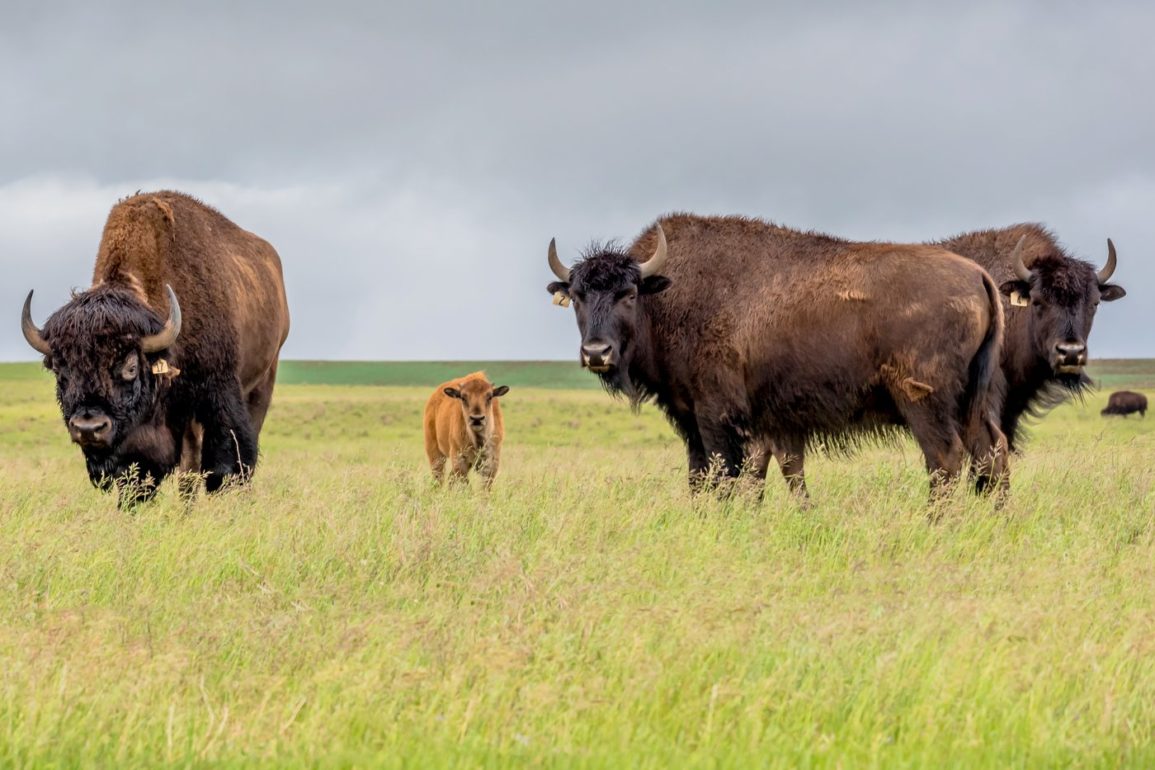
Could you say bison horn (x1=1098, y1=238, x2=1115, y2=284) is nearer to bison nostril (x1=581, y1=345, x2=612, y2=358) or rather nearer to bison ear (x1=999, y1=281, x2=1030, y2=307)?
bison ear (x1=999, y1=281, x2=1030, y2=307)

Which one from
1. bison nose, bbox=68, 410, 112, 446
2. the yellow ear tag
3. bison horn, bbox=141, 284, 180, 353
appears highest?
bison horn, bbox=141, 284, 180, 353

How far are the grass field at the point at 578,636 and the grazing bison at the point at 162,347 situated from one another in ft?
2.27

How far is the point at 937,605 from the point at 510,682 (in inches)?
78.7

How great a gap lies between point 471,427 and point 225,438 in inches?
141

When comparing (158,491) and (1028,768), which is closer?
(1028,768)

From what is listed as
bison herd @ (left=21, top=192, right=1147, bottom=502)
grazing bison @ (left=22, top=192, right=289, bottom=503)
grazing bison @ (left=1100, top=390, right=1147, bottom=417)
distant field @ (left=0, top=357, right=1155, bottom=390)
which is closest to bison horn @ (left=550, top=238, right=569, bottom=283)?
bison herd @ (left=21, top=192, right=1147, bottom=502)

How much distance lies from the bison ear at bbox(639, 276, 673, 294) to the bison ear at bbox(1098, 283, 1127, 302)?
16.1 feet

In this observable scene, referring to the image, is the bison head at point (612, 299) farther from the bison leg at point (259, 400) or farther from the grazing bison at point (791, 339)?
the bison leg at point (259, 400)

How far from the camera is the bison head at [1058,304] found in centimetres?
1145

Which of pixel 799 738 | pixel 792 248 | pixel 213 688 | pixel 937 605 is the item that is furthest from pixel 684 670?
pixel 792 248

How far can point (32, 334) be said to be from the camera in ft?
30.3

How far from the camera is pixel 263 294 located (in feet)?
39.0

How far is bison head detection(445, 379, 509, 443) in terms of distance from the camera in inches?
534

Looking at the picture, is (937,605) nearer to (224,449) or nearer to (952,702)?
(952,702)
